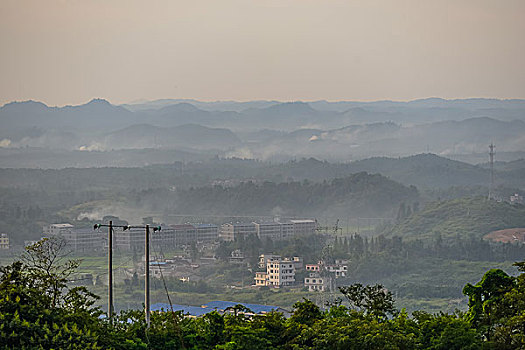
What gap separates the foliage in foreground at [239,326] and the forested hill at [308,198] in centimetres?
8442

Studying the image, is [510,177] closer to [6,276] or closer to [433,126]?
[433,126]

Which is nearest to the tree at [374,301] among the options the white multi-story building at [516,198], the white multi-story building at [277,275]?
the white multi-story building at [277,275]

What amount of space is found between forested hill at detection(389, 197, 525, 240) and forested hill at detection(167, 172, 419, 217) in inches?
575

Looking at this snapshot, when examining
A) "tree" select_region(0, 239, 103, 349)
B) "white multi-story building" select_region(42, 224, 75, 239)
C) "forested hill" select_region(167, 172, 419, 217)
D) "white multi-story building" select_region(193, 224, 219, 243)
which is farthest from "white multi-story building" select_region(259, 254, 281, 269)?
"tree" select_region(0, 239, 103, 349)

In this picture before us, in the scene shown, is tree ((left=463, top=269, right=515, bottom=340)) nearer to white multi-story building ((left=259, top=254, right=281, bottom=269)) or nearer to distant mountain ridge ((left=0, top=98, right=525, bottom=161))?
white multi-story building ((left=259, top=254, right=281, bottom=269))

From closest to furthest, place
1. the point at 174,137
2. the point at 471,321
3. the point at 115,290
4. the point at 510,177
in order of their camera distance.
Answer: the point at 471,321, the point at 115,290, the point at 510,177, the point at 174,137

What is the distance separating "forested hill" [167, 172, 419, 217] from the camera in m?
101

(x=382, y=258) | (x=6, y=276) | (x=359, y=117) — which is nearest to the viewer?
(x=6, y=276)

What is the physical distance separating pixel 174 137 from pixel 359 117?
48.4 m

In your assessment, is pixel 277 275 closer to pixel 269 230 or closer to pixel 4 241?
pixel 269 230

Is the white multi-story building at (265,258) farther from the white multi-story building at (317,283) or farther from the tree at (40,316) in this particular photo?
the tree at (40,316)

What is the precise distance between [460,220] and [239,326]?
67.7 metres

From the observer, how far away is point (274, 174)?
129m

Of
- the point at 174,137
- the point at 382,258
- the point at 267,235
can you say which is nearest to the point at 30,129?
the point at 174,137
